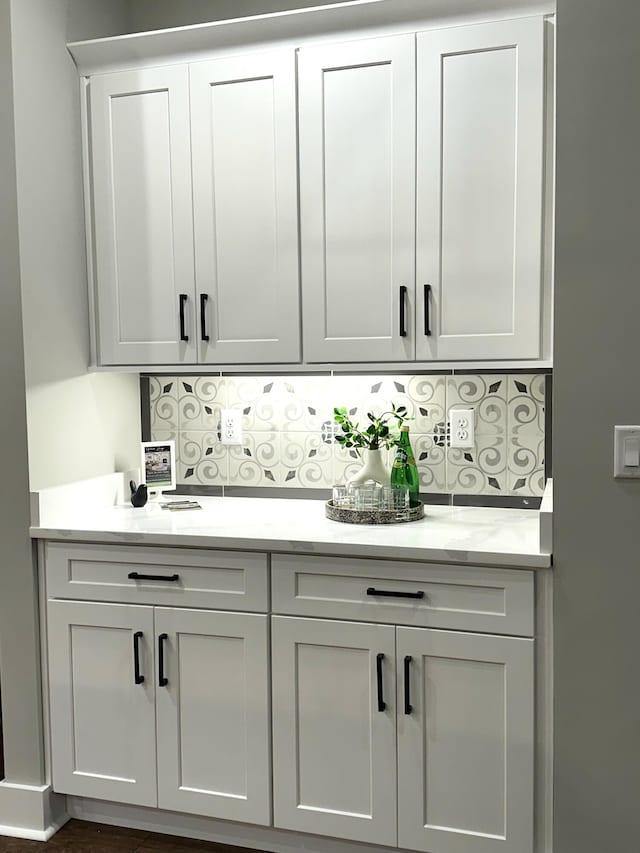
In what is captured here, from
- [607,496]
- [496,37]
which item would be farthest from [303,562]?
[496,37]

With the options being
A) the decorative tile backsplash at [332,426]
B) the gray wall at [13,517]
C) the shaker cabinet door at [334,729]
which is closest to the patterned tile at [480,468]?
the decorative tile backsplash at [332,426]

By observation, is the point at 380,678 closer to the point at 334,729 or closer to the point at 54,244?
the point at 334,729

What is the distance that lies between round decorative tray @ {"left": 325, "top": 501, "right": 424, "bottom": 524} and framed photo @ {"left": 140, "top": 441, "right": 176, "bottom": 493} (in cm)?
67

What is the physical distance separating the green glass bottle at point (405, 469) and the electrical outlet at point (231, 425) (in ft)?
2.09

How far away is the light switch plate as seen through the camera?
197 cm

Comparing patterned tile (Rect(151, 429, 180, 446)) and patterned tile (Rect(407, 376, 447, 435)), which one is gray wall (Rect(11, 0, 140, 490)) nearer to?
patterned tile (Rect(151, 429, 180, 446))

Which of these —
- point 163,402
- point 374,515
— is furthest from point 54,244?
point 374,515

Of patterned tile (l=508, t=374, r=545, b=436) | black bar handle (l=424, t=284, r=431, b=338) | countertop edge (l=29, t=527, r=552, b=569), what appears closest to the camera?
countertop edge (l=29, t=527, r=552, b=569)

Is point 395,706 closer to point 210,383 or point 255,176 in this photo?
point 210,383

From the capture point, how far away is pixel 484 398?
2.72m

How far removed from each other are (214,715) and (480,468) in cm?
112

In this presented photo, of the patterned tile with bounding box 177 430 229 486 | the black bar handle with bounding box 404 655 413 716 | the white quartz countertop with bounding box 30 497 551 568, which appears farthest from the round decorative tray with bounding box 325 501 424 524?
the patterned tile with bounding box 177 430 229 486

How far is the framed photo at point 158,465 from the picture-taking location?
2.86 meters

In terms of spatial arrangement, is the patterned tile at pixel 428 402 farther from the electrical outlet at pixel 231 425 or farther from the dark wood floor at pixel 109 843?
the dark wood floor at pixel 109 843
